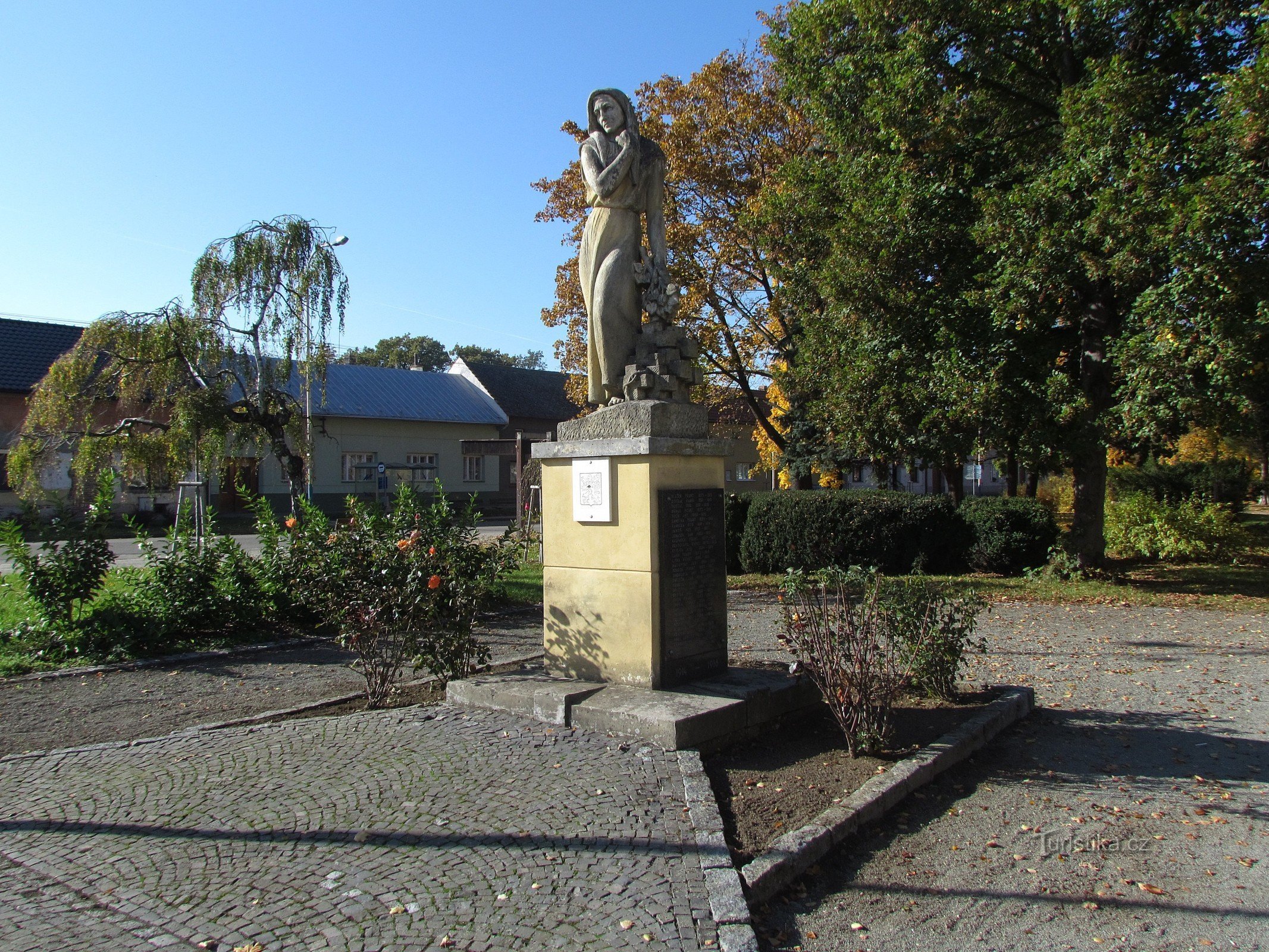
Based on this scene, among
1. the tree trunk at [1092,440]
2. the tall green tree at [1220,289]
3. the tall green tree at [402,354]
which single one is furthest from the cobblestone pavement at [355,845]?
the tall green tree at [402,354]

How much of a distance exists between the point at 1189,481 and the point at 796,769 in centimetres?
2136

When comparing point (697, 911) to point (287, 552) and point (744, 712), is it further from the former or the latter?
point (287, 552)

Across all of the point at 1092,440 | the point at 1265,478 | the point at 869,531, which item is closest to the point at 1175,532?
the point at 1092,440

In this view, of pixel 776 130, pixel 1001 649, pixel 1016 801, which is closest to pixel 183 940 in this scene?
pixel 1016 801

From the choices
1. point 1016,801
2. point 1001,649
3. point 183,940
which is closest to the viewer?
point 183,940

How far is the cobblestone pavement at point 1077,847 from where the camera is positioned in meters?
3.34

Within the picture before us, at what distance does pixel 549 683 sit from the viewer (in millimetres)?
5852

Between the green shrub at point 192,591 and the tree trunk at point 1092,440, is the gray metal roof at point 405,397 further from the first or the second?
the tree trunk at point 1092,440

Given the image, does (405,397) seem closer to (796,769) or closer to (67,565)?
(67,565)

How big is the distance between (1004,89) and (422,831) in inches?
543

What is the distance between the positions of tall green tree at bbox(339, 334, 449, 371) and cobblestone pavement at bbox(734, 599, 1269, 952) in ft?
211

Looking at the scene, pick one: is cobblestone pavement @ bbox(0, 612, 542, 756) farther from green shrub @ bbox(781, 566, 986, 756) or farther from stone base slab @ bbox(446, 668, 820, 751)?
green shrub @ bbox(781, 566, 986, 756)

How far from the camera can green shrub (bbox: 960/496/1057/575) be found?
15172 mm

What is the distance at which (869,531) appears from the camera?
15258 millimetres
